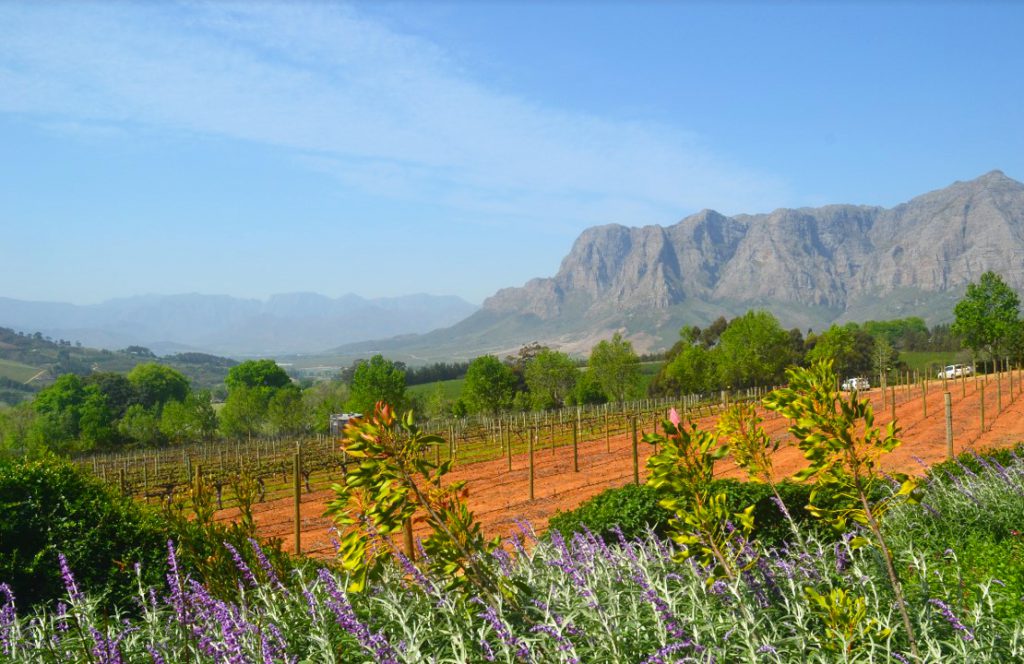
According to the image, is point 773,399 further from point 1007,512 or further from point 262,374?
point 262,374

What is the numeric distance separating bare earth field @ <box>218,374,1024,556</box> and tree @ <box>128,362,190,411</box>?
9335 cm

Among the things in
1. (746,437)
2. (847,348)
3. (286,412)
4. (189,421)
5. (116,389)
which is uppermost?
(847,348)

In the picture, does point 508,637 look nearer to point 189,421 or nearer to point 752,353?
point 752,353

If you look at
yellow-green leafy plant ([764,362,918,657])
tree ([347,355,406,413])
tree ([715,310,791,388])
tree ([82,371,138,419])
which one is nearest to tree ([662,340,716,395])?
tree ([715,310,791,388])

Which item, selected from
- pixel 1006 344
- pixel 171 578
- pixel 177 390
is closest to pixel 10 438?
pixel 177 390

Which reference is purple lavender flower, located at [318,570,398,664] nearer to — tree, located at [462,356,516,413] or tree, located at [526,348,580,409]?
tree, located at [462,356,516,413]

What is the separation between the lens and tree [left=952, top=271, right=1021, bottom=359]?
189ft

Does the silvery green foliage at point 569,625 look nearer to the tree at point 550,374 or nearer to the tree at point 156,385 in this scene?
the tree at point 550,374

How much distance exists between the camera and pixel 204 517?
4027 mm

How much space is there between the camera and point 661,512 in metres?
9.41

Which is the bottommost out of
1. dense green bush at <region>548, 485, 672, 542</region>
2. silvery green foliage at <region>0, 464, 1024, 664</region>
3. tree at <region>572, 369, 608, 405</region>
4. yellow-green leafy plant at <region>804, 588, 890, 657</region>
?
tree at <region>572, 369, 608, 405</region>

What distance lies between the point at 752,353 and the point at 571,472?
5051 centimetres

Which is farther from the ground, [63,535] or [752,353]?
[752,353]

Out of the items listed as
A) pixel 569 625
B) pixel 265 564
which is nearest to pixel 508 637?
pixel 569 625
